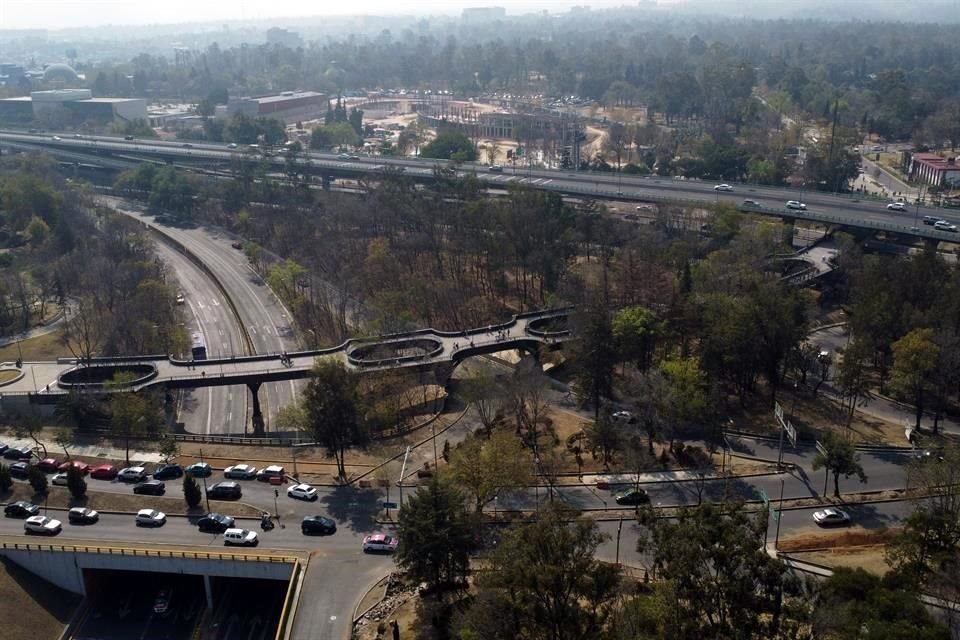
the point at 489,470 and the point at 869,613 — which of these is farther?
the point at 489,470

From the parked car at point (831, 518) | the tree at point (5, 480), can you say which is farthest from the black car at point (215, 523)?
the parked car at point (831, 518)

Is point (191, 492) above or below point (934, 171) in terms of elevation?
below

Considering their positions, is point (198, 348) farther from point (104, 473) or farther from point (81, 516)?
point (81, 516)

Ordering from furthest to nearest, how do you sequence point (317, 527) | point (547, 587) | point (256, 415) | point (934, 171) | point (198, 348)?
point (934, 171)
point (198, 348)
point (256, 415)
point (317, 527)
point (547, 587)

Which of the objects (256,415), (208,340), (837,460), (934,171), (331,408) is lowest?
(208,340)

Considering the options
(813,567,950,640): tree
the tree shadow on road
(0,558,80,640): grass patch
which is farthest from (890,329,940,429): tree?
(0,558,80,640): grass patch

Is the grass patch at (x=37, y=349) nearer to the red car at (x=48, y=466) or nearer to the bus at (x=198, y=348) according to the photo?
the bus at (x=198, y=348)

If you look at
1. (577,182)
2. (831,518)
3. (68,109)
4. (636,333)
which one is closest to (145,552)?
(636,333)

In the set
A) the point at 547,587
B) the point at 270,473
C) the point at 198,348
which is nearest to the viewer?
the point at 547,587
